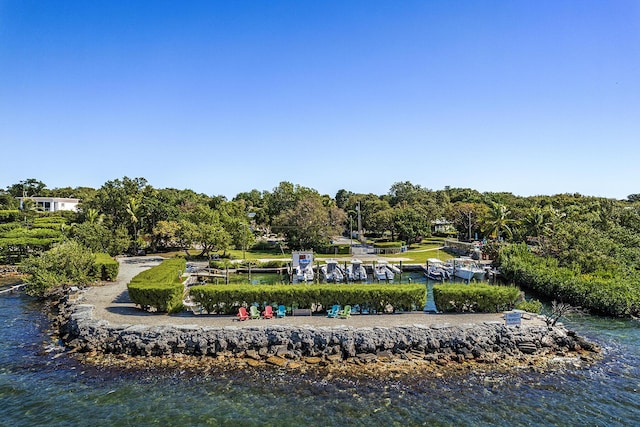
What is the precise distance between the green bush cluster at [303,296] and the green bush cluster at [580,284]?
11975 millimetres

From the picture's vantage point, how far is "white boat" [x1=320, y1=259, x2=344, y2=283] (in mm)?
35566

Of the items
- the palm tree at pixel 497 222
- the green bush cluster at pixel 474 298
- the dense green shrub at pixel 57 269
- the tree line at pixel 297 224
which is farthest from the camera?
the palm tree at pixel 497 222

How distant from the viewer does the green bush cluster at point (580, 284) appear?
23906 millimetres

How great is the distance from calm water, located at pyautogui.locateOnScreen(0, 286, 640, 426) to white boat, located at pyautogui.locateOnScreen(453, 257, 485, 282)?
1906 cm

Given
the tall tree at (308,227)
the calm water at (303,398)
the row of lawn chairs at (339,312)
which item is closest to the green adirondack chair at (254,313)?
the row of lawn chairs at (339,312)

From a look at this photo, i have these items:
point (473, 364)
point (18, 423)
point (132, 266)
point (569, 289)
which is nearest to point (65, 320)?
point (18, 423)

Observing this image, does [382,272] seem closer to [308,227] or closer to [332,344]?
[308,227]

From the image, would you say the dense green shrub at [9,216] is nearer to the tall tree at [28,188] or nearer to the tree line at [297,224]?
the tree line at [297,224]

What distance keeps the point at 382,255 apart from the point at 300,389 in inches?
1409

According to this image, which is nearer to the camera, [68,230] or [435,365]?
[435,365]

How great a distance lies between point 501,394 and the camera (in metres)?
14.7

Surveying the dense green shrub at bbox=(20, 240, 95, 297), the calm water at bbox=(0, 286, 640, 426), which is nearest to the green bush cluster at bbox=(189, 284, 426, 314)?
the calm water at bbox=(0, 286, 640, 426)

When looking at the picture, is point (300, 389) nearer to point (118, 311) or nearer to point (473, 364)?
point (473, 364)

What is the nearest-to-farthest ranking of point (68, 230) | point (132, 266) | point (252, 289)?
point (252, 289) < point (132, 266) < point (68, 230)
